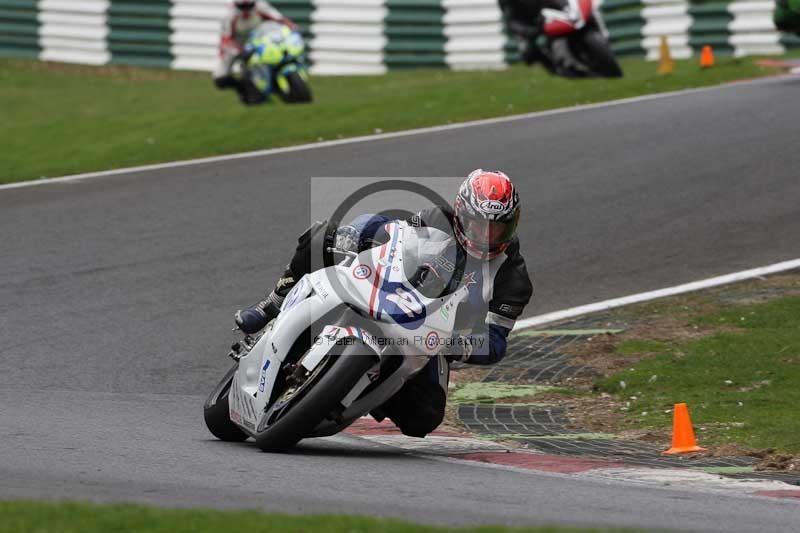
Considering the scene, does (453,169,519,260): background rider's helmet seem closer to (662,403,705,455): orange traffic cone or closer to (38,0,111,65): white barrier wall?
(662,403,705,455): orange traffic cone

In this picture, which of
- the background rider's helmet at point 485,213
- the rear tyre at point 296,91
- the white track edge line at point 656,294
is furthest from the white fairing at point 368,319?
the rear tyre at point 296,91

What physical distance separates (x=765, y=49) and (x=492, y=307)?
16.0 m

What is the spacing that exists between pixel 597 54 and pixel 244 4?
4.82 meters

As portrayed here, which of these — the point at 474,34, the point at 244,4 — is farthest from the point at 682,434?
the point at 474,34

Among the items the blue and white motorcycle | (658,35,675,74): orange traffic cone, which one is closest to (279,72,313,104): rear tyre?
the blue and white motorcycle

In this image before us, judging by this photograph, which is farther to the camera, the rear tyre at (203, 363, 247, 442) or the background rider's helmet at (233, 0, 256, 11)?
the background rider's helmet at (233, 0, 256, 11)

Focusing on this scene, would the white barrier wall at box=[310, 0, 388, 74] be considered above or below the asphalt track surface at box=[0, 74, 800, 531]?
above

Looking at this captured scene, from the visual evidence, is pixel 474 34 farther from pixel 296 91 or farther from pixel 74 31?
pixel 74 31

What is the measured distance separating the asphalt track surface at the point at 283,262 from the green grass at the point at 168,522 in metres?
0.41

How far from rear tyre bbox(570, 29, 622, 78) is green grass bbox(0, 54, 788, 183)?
1.98 feet

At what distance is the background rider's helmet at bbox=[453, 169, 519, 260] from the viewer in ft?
22.6

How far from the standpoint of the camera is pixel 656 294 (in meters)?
11.3

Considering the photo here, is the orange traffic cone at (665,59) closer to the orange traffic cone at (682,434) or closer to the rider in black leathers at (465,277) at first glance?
the orange traffic cone at (682,434)

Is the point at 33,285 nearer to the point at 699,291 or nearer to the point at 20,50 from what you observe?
the point at 699,291
